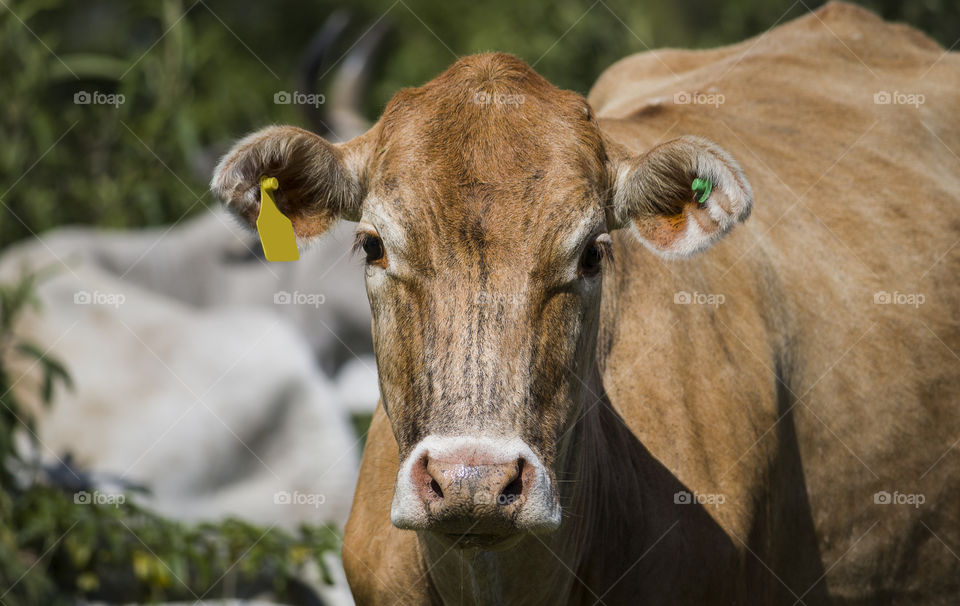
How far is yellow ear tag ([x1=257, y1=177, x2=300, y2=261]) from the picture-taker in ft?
11.1

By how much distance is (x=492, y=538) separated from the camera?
9.42 feet

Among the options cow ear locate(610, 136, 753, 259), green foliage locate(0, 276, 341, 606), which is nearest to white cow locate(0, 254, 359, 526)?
green foliage locate(0, 276, 341, 606)

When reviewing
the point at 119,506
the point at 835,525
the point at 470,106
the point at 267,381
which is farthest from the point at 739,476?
the point at 267,381

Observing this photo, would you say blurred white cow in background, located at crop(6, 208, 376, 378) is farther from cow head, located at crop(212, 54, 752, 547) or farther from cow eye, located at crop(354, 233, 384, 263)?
cow eye, located at crop(354, 233, 384, 263)

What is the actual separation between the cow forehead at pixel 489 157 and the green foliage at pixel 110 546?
2835 mm

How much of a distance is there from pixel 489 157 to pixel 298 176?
0.62 metres

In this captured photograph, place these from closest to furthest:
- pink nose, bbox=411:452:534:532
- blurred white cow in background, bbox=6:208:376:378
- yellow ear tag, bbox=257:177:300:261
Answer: pink nose, bbox=411:452:534:532
yellow ear tag, bbox=257:177:300:261
blurred white cow in background, bbox=6:208:376:378

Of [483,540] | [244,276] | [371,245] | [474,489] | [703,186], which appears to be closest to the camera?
[474,489]

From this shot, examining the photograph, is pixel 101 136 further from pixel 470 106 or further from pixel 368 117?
pixel 470 106

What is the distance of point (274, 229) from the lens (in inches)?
134

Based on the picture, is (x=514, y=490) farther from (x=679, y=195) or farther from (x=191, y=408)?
(x=191, y=408)

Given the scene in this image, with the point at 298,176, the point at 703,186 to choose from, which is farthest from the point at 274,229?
the point at 703,186

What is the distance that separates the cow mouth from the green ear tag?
1099mm

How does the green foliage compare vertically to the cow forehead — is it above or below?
below
